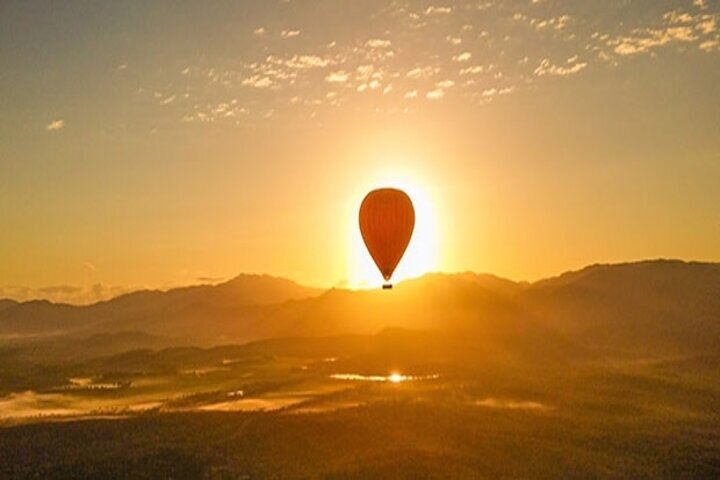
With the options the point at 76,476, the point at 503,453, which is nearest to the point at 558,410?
the point at 503,453

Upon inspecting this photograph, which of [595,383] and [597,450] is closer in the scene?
[597,450]

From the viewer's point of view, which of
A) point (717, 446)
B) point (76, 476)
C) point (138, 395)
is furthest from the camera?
point (138, 395)

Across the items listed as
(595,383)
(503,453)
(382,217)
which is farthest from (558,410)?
(382,217)

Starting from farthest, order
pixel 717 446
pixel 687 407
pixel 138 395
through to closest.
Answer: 1. pixel 138 395
2. pixel 687 407
3. pixel 717 446

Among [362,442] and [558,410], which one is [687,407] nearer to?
[558,410]

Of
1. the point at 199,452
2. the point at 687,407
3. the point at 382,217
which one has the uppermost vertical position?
the point at 382,217

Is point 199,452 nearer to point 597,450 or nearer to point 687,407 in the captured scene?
point 597,450

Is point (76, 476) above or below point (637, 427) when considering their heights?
above
